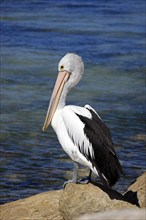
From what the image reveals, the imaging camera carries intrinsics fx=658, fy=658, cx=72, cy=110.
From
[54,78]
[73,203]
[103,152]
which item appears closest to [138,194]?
[103,152]

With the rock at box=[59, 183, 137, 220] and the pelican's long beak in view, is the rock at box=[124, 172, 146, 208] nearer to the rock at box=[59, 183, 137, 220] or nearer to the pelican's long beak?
the rock at box=[59, 183, 137, 220]

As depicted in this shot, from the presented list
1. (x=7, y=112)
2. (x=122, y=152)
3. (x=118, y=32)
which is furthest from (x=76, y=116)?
(x=118, y=32)

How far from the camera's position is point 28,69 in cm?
1456

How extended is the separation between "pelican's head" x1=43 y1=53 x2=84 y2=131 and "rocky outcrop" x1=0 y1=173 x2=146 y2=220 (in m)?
0.79

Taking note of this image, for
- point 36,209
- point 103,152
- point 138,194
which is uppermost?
point 103,152

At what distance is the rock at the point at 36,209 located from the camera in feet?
19.4

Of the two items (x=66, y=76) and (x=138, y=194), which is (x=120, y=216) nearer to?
(x=138, y=194)

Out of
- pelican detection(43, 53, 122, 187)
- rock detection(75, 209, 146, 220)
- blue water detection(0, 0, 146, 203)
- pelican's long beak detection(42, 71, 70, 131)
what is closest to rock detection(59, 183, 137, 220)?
pelican detection(43, 53, 122, 187)

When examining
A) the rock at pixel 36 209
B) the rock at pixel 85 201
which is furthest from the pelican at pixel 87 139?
the rock at pixel 36 209

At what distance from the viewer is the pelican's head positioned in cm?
639

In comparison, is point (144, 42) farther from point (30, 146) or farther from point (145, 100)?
point (30, 146)

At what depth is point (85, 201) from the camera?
18.0 ft

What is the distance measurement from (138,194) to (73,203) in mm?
876

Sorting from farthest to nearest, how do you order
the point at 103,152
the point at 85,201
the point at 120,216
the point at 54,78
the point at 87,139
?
the point at 54,78
the point at 87,139
the point at 103,152
the point at 85,201
the point at 120,216
